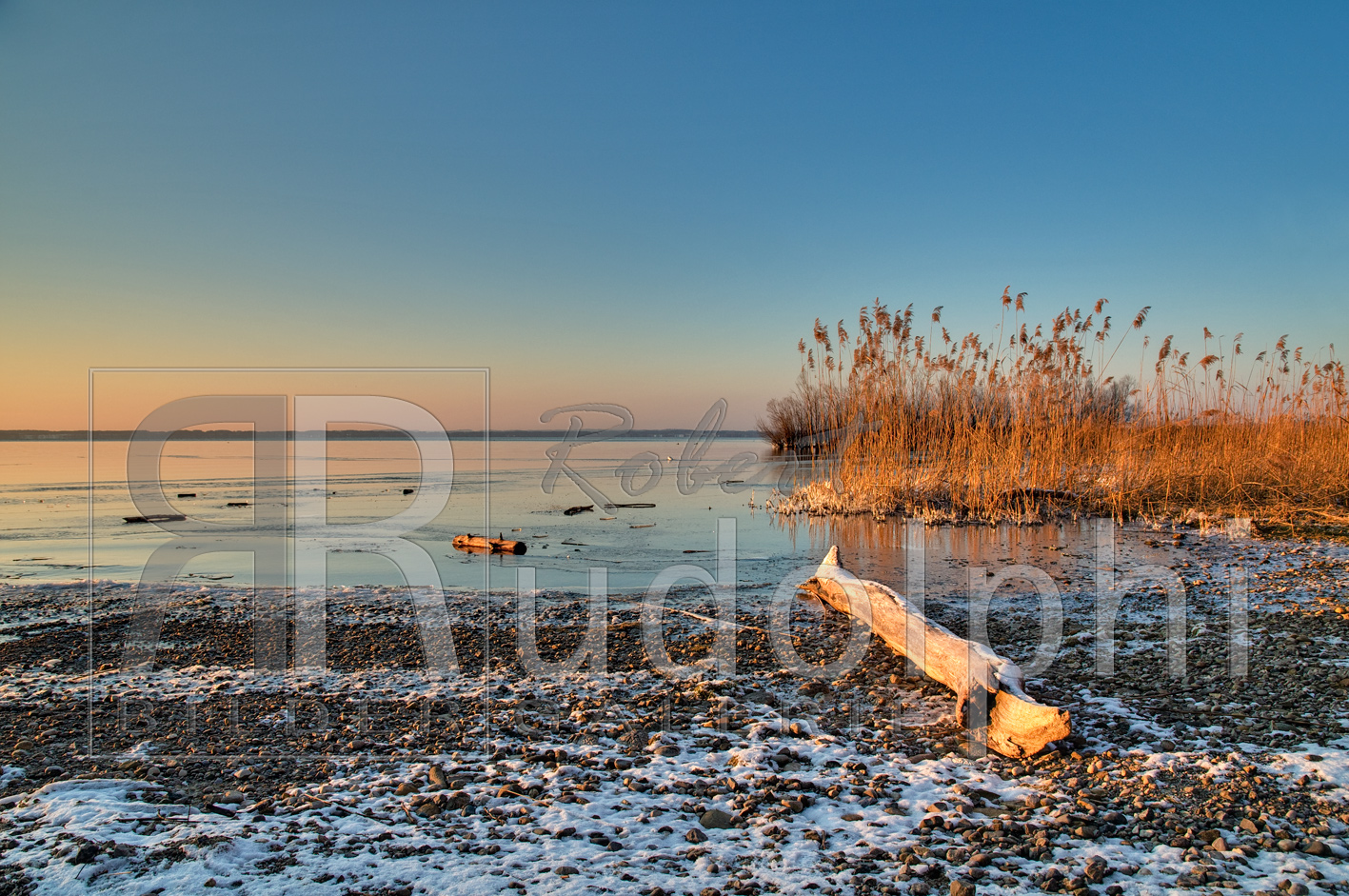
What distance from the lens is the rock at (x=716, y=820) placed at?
249cm

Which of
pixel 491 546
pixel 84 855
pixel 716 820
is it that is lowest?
pixel 716 820

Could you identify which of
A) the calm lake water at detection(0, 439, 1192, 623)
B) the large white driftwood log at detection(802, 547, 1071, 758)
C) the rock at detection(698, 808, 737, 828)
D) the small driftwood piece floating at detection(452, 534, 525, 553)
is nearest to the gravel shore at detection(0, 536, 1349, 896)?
the rock at detection(698, 808, 737, 828)

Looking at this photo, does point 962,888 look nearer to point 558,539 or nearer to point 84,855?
point 84,855

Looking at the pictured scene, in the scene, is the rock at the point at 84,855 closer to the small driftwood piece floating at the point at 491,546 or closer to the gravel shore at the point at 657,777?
the gravel shore at the point at 657,777

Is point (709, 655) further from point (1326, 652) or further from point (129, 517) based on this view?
point (129, 517)

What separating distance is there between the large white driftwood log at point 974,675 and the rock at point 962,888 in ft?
3.57

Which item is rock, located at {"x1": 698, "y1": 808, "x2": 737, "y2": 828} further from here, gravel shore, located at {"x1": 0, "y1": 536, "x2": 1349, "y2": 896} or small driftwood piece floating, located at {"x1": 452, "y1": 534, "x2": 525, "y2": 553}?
small driftwood piece floating, located at {"x1": 452, "y1": 534, "x2": 525, "y2": 553}

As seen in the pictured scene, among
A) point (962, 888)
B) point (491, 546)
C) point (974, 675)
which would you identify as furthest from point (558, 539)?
point (962, 888)

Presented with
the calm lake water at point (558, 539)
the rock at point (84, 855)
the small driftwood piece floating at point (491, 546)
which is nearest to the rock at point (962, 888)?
the rock at point (84, 855)

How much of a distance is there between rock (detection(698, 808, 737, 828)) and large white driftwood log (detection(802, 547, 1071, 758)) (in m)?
1.31

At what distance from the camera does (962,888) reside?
2.06 meters

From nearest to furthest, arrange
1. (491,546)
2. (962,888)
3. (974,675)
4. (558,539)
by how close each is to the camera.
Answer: (962,888) → (974,675) → (491,546) → (558,539)

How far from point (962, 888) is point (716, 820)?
2.66 feet

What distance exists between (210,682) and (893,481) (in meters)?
9.02
